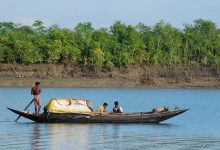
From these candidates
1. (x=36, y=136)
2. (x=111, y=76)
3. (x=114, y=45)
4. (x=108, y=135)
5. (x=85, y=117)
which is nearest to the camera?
(x=36, y=136)

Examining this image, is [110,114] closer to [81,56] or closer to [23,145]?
[23,145]

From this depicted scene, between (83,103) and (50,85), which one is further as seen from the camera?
(50,85)

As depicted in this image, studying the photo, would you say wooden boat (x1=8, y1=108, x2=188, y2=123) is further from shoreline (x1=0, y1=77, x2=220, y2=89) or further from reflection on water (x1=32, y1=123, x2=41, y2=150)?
shoreline (x1=0, y1=77, x2=220, y2=89)

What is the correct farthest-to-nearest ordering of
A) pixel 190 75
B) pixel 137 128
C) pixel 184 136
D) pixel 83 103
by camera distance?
pixel 190 75
pixel 83 103
pixel 137 128
pixel 184 136

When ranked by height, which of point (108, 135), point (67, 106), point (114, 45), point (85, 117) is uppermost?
point (114, 45)

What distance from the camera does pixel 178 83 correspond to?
97125 millimetres

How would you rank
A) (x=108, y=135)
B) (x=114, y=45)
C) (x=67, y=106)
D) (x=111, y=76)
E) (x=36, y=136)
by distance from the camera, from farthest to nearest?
1. (x=114, y=45)
2. (x=111, y=76)
3. (x=67, y=106)
4. (x=108, y=135)
5. (x=36, y=136)

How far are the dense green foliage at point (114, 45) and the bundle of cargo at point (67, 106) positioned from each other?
5934 centimetres

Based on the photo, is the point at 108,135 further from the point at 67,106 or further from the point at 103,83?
the point at 103,83

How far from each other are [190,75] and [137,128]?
65001mm

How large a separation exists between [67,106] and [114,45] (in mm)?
65629

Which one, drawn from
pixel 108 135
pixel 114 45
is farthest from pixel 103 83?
pixel 108 135

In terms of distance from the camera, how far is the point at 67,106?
3566 cm

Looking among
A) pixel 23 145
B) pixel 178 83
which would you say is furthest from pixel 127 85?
pixel 23 145
